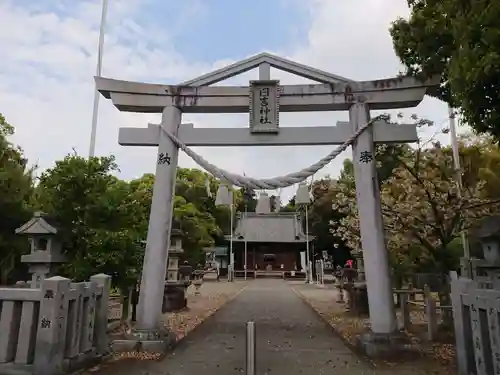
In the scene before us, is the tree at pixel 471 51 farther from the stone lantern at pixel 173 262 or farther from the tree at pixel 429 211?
the stone lantern at pixel 173 262

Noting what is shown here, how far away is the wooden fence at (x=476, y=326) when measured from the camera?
15.1 feet

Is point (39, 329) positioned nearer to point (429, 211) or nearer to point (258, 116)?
point (258, 116)

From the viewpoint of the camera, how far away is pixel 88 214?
30.8 ft

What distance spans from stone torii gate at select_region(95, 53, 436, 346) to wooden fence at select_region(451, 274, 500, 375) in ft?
6.52

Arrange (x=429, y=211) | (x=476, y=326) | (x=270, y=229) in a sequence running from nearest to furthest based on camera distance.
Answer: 1. (x=476, y=326)
2. (x=429, y=211)
3. (x=270, y=229)

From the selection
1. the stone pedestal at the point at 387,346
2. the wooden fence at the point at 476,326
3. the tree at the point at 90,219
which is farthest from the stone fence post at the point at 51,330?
the wooden fence at the point at 476,326

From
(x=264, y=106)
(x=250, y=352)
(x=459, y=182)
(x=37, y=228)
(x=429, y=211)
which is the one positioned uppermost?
(x=264, y=106)

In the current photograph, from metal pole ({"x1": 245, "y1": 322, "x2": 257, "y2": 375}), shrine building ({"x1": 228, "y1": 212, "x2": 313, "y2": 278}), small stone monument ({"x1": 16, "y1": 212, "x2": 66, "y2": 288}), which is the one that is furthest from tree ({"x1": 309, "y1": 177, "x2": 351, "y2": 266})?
metal pole ({"x1": 245, "y1": 322, "x2": 257, "y2": 375})

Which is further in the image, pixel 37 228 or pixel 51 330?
pixel 37 228

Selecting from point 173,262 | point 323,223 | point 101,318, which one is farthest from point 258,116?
point 323,223

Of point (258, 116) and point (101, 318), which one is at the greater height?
point (258, 116)

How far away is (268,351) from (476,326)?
12.5ft

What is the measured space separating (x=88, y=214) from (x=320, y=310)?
9.49 m

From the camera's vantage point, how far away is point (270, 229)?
45.7m
